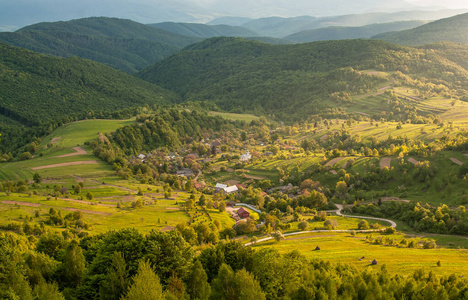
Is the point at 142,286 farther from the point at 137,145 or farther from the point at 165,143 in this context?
the point at 165,143

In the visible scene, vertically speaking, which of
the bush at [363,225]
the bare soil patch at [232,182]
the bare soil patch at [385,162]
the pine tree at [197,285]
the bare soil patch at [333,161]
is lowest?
the bare soil patch at [232,182]

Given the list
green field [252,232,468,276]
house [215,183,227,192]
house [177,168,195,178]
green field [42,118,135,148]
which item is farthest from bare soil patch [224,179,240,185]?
green field [42,118,135,148]

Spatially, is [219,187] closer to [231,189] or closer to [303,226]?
[231,189]

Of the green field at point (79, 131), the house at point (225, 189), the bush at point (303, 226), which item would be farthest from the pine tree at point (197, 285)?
the green field at point (79, 131)

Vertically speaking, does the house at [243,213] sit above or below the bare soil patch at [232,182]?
above

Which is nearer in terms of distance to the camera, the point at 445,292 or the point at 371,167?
the point at 445,292

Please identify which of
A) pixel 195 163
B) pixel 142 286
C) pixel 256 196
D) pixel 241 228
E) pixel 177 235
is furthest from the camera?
pixel 195 163

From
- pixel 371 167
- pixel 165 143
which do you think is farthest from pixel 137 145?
pixel 371 167

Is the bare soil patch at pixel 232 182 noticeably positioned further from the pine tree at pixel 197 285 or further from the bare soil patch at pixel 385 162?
the pine tree at pixel 197 285

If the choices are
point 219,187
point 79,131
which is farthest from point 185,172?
point 79,131

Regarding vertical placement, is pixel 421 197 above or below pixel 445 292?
below

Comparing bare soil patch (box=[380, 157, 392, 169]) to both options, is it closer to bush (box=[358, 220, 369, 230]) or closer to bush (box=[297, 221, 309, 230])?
bush (box=[358, 220, 369, 230])
